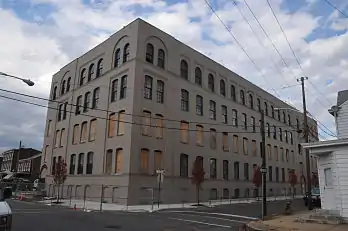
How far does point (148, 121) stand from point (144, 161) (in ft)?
13.4

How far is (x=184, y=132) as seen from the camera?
39.2 metres

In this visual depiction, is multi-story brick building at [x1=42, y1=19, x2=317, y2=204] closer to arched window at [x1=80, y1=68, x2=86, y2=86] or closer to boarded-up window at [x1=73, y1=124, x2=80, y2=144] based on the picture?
arched window at [x1=80, y1=68, x2=86, y2=86]

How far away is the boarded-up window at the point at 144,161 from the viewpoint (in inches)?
1312

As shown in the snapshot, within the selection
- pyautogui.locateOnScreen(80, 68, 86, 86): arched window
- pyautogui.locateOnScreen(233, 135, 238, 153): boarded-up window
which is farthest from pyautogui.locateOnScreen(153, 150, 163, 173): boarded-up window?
pyautogui.locateOnScreen(80, 68, 86, 86): arched window

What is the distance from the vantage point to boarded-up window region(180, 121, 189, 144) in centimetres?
3866

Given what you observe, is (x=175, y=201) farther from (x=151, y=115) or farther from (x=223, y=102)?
(x=223, y=102)

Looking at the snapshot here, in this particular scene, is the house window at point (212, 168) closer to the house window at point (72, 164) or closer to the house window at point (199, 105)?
the house window at point (199, 105)

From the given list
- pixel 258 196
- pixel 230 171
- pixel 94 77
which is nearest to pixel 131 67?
pixel 94 77

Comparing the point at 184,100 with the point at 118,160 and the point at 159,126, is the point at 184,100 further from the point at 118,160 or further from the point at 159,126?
the point at 118,160

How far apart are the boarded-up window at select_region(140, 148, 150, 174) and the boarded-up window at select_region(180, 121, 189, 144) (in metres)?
5.70

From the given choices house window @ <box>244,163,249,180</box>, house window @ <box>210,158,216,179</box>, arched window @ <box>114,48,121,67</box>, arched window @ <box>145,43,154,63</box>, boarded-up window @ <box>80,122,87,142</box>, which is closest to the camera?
arched window @ <box>145,43,154,63</box>

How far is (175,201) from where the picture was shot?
35.4 m

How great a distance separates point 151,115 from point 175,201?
9212 millimetres

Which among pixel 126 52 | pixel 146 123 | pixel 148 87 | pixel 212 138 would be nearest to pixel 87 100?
pixel 126 52
